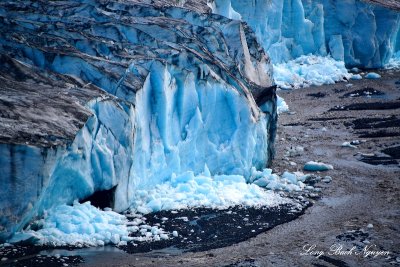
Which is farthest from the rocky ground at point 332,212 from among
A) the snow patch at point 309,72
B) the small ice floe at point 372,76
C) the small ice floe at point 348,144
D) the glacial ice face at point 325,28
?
the small ice floe at point 372,76

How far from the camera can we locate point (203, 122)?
1166cm

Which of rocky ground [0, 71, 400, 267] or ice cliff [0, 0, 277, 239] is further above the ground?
ice cliff [0, 0, 277, 239]

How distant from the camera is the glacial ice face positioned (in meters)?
24.3

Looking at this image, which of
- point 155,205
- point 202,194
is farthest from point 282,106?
point 155,205

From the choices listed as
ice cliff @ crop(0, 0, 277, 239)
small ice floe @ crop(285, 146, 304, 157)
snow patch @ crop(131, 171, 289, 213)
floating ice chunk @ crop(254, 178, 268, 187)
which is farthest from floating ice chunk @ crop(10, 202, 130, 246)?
small ice floe @ crop(285, 146, 304, 157)

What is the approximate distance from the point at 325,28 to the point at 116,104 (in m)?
19.1

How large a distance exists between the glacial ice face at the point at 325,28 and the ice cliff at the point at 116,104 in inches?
356

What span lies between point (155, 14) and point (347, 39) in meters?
13.7

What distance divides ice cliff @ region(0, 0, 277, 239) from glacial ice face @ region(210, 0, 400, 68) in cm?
904

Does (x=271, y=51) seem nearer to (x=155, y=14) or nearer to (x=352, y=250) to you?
(x=155, y=14)

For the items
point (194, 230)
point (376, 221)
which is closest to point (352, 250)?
point (376, 221)

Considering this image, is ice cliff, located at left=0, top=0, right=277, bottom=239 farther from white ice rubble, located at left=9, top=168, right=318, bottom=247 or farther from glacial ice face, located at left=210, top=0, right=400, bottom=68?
glacial ice face, located at left=210, top=0, right=400, bottom=68

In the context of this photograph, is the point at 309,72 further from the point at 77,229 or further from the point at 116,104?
the point at 77,229

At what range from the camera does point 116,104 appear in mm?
9383
